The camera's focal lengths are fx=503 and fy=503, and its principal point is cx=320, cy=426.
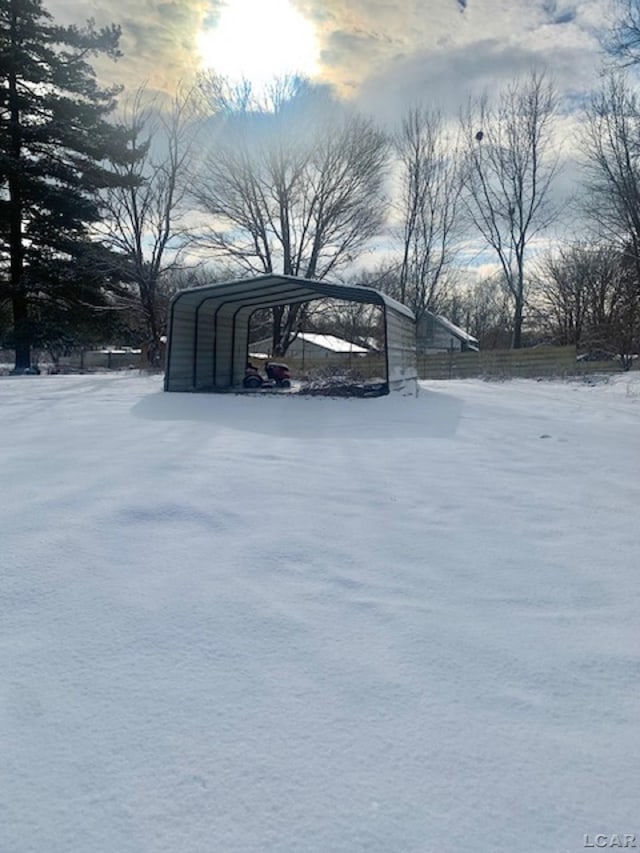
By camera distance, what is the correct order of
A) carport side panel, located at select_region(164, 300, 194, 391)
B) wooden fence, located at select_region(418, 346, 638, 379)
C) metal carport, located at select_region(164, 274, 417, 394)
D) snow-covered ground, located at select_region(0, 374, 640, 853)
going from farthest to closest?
1. wooden fence, located at select_region(418, 346, 638, 379)
2. carport side panel, located at select_region(164, 300, 194, 391)
3. metal carport, located at select_region(164, 274, 417, 394)
4. snow-covered ground, located at select_region(0, 374, 640, 853)

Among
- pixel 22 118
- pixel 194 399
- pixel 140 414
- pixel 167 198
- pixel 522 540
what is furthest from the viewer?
pixel 167 198

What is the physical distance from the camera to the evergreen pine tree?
607 inches

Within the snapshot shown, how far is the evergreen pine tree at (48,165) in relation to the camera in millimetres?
15430

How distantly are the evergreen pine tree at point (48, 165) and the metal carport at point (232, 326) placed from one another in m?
7.12

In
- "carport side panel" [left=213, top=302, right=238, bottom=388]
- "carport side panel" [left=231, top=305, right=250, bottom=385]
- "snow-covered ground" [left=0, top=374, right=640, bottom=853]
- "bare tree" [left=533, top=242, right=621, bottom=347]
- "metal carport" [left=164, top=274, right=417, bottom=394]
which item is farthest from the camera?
"bare tree" [left=533, top=242, right=621, bottom=347]

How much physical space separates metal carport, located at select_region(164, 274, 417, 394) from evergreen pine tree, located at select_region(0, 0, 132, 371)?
7117mm

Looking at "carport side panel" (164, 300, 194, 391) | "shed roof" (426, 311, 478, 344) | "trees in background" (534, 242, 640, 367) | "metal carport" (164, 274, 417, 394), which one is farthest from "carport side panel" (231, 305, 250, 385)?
"shed roof" (426, 311, 478, 344)

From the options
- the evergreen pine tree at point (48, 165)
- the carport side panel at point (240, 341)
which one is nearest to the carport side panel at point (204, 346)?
the carport side panel at point (240, 341)

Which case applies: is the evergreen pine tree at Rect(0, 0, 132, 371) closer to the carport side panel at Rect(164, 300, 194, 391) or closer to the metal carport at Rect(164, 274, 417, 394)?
the metal carport at Rect(164, 274, 417, 394)

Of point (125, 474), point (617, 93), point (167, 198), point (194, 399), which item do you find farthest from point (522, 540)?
point (617, 93)

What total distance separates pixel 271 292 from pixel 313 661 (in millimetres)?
9602

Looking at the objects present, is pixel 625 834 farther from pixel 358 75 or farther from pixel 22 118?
pixel 22 118

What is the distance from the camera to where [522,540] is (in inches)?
101

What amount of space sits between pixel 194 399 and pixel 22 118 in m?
13.8
